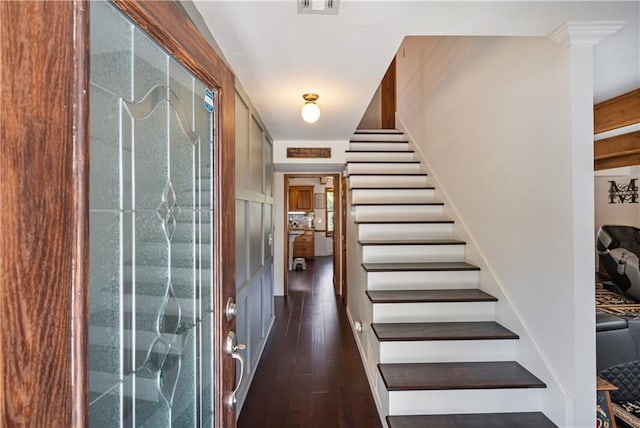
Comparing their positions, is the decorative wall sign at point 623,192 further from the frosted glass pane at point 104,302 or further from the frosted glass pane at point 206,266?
the frosted glass pane at point 104,302

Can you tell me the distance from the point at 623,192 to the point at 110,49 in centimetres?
717

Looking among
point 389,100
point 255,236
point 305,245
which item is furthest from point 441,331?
point 305,245

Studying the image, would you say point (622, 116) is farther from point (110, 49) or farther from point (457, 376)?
point (110, 49)

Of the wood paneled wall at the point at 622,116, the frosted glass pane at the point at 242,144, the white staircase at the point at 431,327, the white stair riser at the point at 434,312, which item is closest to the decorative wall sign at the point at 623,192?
the wood paneled wall at the point at 622,116

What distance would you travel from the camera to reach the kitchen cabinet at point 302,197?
10.1 metres

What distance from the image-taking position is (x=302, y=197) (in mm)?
10094

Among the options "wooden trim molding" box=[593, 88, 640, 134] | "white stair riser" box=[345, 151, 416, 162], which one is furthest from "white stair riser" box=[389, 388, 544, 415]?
"white stair riser" box=[345, 151, 416, 162]

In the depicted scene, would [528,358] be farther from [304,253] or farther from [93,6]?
[304,253]

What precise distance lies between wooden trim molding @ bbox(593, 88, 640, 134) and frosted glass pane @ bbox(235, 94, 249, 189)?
2.86 m

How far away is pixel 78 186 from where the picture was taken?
0.53 m

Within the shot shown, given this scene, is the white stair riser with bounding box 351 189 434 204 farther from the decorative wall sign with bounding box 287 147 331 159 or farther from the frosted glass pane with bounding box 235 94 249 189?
the frosted glass pane with bounding box 235 94 249 189

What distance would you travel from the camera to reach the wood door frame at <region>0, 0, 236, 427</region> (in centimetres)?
41

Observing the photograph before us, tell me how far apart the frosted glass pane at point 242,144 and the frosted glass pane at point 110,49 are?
1447mm

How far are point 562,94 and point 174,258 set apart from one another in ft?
6.51
